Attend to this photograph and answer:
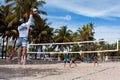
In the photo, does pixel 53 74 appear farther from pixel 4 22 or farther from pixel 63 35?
pixel 63 35

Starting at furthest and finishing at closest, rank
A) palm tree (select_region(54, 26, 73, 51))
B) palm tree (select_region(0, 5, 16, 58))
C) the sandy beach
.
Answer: palm tree (select_region(54, 26, 73, 51)) < palm tree (select_region(0, 5, 16, 58)) < the sandy beach

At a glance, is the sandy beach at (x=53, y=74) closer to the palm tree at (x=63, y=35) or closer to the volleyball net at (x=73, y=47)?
the volleyball net at (x=73, y=47)

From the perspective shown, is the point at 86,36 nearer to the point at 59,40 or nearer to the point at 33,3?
the point at 59,40

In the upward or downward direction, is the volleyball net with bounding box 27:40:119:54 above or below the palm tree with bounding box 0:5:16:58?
below

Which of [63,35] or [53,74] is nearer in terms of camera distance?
[53,74]

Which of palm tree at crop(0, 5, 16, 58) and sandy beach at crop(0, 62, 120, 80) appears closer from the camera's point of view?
sandy beach at crop(0, 62, 120, 80)

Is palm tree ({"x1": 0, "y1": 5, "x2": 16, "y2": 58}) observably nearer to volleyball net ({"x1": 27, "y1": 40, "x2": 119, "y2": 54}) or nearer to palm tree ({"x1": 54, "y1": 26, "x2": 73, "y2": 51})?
A: volleyball net ({"x1": 27, "y1": 40, "x2": 119, "y2": 54})

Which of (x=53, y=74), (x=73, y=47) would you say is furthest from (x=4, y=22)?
(x=53, y=74)

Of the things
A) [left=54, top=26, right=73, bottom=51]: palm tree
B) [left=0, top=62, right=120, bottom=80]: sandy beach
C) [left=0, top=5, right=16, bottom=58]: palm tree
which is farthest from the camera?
[left=54, top=26, right=73, bottom=51]: palm tree

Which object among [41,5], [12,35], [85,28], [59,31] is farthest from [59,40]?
[41,5]

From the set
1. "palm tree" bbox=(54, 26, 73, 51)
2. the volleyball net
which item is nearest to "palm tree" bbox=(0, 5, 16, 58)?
the volleyball net

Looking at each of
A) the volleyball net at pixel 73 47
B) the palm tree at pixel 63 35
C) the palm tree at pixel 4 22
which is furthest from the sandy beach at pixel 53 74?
the palm tree at pixel 63 35

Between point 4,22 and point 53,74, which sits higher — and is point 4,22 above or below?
above

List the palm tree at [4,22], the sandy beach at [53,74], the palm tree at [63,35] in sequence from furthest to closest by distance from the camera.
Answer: the palm tree at [63,35] → the palm tree at [4,22] → the sandy beach at [53,74]
